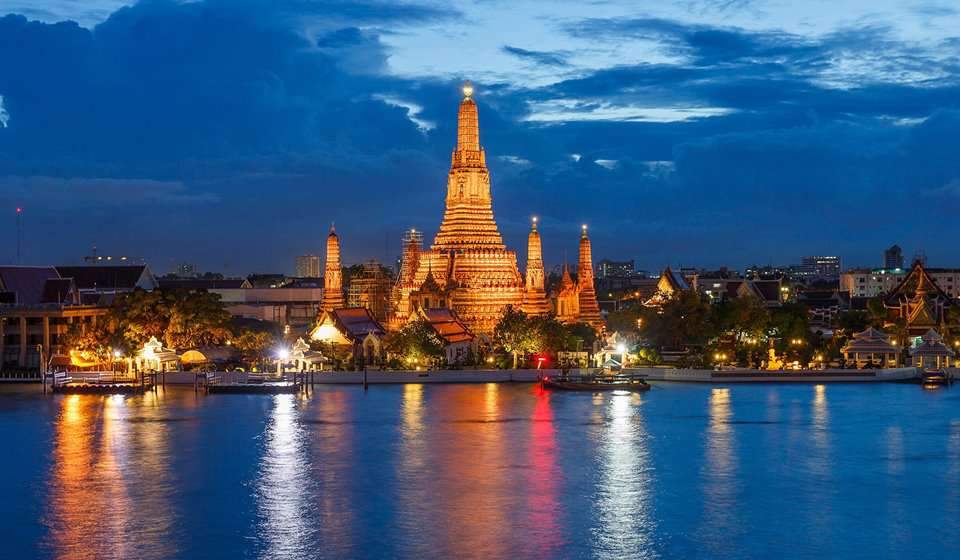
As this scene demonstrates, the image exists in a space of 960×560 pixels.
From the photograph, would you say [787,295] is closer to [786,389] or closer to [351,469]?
[786,389]

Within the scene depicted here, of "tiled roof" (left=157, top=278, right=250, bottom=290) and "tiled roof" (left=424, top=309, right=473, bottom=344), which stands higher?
"tiled roof" (left=157, top=278, right=250, bottom=290)

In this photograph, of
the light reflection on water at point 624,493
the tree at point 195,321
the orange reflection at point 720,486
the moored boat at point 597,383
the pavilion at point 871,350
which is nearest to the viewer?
the light reflection on water at point 624,493

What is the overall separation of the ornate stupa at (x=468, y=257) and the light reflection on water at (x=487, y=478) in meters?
17.4

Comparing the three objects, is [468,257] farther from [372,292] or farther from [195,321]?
[195,321]

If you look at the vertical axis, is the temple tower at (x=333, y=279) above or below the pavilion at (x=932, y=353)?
above

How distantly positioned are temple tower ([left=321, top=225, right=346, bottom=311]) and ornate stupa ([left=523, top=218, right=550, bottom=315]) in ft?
35.4

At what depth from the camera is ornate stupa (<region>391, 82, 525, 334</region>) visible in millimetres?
69812

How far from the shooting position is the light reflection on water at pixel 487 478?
28078 millimetres

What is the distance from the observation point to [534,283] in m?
72.1

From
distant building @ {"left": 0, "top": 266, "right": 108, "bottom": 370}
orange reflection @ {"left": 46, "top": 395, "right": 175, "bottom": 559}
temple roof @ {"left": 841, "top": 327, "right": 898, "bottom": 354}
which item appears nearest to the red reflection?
orange reflection @ {"left": 46, "top": 395, "right": 175, "bottom": 559}

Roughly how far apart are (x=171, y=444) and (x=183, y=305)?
2322 centimetres

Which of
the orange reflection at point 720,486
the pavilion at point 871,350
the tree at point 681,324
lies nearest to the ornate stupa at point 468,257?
the tree at point 681,324

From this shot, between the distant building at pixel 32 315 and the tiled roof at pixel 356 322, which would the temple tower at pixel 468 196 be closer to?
the tiled roof at pixel 356 322

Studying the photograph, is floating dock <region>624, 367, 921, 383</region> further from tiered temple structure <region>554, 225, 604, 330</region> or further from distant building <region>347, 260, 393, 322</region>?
distant building <region>347, 260, 393, 322</region>
